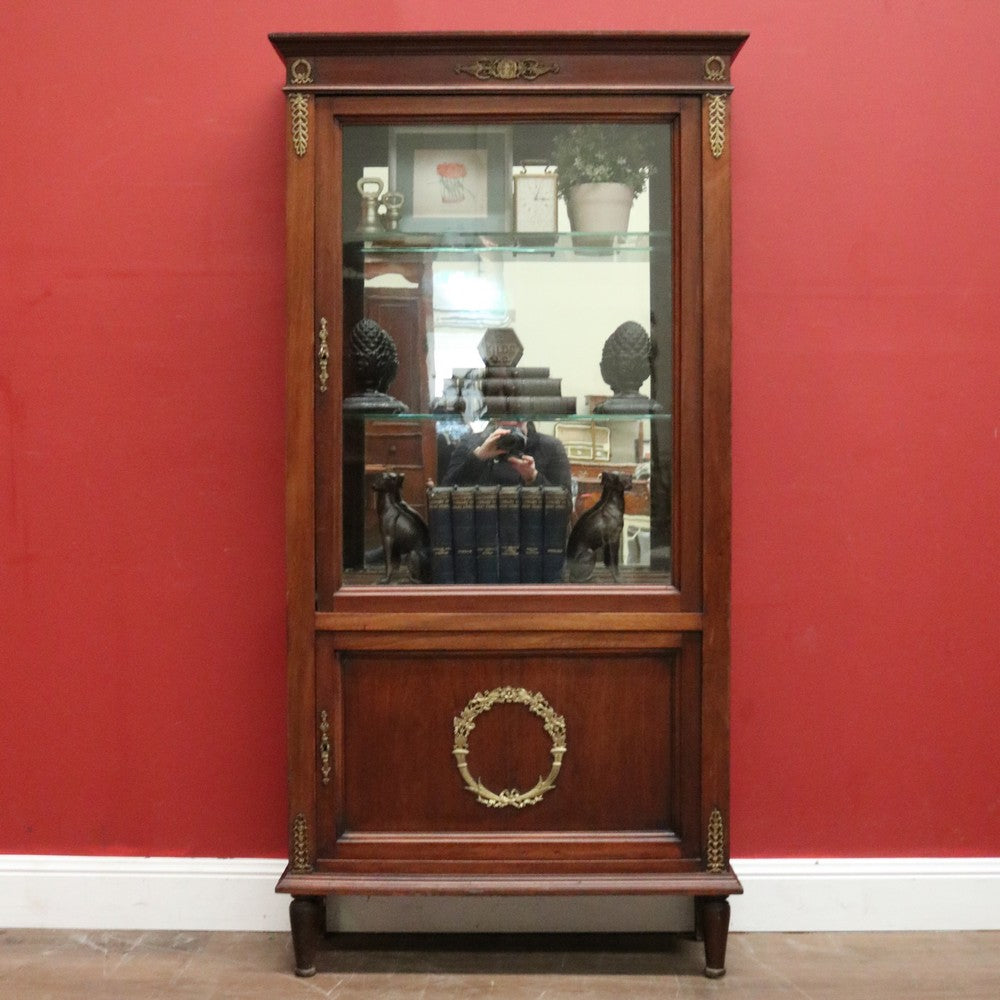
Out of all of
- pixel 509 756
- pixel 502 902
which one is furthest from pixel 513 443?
pixel 502 902

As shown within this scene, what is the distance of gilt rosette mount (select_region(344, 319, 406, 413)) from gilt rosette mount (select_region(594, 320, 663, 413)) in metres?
0.44

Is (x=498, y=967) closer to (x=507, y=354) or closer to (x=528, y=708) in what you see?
(x=528, y=708)

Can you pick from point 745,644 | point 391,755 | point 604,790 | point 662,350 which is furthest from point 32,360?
point 745,644

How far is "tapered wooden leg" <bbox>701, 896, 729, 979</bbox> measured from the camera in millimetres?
2219

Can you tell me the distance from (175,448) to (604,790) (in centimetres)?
126

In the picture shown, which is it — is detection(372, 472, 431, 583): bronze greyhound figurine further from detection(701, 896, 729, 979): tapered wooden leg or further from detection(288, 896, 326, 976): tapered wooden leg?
detection(701, 896, 729, 979): tapered wooden leg

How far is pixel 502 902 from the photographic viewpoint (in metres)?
2.48

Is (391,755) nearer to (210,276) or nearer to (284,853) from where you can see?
(284,853)

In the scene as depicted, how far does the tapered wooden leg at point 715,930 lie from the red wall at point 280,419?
33 centimetres

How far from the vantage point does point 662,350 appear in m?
2.17

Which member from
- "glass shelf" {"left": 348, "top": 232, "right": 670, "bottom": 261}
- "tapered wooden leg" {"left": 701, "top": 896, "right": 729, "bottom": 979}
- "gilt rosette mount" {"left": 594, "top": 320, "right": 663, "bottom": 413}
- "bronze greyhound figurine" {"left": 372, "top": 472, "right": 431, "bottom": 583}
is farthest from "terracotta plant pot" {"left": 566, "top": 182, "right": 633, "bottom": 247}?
"tapered wooden leg" {"left": 701, "top": 896, "right": 729, "bottom": 979}

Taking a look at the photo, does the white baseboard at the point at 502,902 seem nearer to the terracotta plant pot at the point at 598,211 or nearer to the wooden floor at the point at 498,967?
the wooden floor at the point at 498,967

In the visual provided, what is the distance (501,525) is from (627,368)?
420 mm

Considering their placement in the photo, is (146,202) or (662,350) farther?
(146,202)
